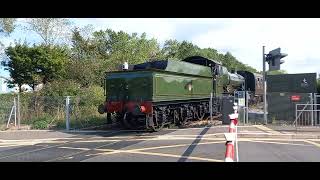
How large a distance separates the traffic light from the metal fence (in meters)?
9.45

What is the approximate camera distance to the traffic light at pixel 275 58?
22.0 m

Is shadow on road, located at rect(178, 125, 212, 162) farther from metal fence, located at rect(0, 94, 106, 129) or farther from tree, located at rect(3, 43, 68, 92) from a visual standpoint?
tree, located at rect(3, 43, 68, 92)

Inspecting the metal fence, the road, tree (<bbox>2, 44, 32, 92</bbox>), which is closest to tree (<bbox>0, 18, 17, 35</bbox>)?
tree (<bbox>2, 44, 32, 92</bbox>)

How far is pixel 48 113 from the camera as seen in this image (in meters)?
26.1

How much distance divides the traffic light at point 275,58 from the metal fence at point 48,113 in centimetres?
945

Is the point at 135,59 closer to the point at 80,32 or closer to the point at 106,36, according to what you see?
the point at 80,32

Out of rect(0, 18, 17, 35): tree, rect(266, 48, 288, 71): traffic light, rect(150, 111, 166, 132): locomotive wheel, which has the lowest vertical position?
rect(150, 111, 166, 132): locomotive wheel

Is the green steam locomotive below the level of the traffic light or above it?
below

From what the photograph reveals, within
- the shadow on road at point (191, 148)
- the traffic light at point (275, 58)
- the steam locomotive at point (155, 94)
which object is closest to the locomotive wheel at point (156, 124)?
the steam locomotive at point (155, 94)

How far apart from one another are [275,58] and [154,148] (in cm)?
1040

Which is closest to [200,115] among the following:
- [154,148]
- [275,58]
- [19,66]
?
[275,58]

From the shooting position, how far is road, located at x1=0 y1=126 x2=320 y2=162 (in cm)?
1188
